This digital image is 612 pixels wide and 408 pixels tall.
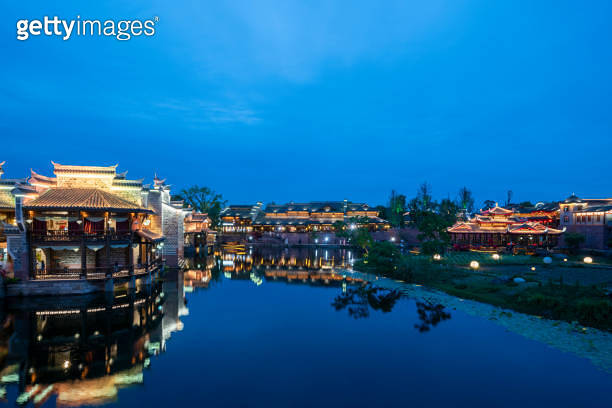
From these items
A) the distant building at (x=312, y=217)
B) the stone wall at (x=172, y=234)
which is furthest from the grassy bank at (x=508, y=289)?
the distant building at (x=312, y=217)

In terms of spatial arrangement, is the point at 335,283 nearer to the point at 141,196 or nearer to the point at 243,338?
the point at 243,338

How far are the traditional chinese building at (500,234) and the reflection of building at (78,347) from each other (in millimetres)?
42552

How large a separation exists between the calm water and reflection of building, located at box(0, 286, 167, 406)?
0.05 metres

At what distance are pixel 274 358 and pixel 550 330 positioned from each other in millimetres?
12237

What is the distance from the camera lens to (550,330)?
1441 cm

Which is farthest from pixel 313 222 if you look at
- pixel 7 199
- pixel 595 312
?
pixel 595 312

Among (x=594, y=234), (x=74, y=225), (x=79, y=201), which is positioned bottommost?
(x=594, y=234)

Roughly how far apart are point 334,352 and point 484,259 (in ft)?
96.7

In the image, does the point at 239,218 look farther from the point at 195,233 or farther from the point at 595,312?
the point at 595,312

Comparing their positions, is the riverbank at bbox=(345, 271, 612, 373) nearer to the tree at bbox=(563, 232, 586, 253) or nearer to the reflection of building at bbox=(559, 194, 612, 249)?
the tree at bbox=(563, 232, 586, 253)

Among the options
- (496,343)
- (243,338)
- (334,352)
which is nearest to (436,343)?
(496,343)

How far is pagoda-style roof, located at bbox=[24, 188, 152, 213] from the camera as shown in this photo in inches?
773

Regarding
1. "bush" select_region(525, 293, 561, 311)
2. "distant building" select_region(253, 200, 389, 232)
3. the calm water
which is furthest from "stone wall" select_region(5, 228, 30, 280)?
"distant building" select_region(253, 200, 389, 232)

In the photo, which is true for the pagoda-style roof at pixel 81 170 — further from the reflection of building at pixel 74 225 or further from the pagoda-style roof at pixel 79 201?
the pagoda-style roof at pixel 79 201
